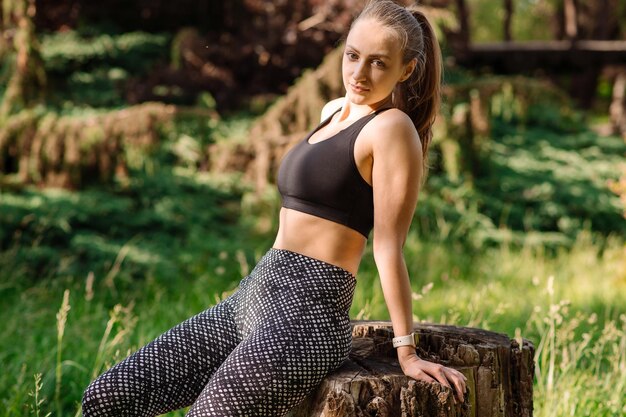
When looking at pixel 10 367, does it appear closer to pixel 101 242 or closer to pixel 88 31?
pixel 101 242

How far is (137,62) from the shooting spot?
8867mm

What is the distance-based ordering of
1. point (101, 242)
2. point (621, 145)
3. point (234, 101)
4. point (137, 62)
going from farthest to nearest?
point (621, 145) → point (137, 62) → point (234, 101) → point (101, 242)

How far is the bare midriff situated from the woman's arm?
10 centimetres

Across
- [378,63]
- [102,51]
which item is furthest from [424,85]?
[102,51]

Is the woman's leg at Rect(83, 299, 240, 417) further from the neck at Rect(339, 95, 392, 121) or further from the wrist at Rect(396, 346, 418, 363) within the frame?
the neck at Rect(339, 95, 392, 121)

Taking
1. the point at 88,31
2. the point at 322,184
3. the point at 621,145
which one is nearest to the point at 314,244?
the point at 322,184

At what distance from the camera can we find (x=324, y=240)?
218 centimetres

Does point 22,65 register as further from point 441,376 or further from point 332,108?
point 441,376

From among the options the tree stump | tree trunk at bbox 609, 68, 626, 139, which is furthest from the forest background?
tree trunk at bbox 609, 68, 626, 139

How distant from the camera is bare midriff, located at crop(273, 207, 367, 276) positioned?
2.17 meters

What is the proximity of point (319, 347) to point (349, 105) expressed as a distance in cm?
77

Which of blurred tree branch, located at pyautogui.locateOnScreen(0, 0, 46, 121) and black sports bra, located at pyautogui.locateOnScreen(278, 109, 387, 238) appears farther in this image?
blurred tree branch, located at pyautogui.locateOnScreen(0, 0, 46, 121)

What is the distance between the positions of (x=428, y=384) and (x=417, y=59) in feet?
3.12

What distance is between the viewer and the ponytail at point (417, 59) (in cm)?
224
